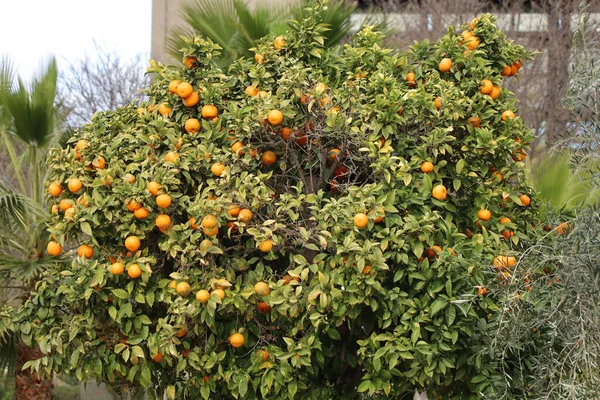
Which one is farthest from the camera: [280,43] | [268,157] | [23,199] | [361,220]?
[23,199]

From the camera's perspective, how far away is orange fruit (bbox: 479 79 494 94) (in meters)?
4.59

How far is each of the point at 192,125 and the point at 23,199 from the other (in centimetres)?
263

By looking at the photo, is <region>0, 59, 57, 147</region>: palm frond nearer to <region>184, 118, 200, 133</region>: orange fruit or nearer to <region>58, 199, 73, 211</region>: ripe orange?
<region>58, 199, 73, 211</region>: ripe orange

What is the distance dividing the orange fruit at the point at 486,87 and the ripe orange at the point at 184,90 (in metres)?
1.65

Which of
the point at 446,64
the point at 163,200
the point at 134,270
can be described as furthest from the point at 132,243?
the point at 446,64

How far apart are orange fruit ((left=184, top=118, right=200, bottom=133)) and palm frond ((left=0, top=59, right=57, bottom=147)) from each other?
302 cm

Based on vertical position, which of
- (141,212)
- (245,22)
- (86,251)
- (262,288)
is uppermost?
(245,22)

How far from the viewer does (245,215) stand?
4.11 metres

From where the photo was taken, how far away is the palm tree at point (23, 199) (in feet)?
21.7

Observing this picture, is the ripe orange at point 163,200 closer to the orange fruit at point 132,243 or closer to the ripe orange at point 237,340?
the orange fruit at point 132,243

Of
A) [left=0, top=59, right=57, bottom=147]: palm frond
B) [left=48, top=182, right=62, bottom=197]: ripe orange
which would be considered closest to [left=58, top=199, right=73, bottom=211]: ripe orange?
[left=48, top=182, right=62, bottom=197]: ripe orange

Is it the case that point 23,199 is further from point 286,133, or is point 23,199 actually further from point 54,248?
point 286,133

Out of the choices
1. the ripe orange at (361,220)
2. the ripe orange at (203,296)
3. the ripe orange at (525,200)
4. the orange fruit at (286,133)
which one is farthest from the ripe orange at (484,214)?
the ripe orange at (203,296)

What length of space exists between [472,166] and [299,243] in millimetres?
1082
